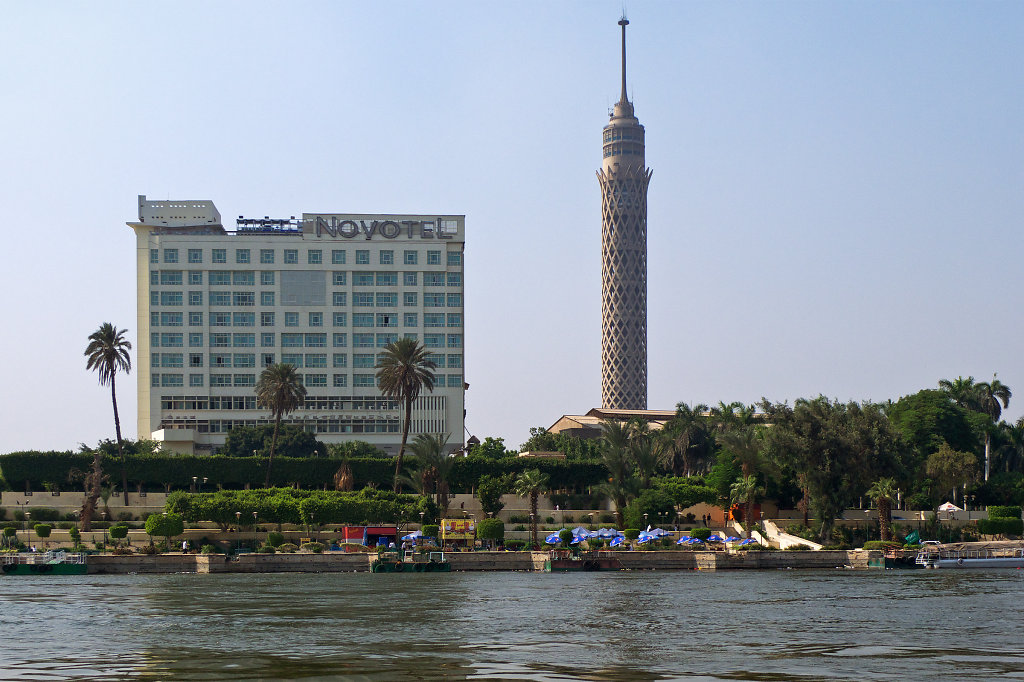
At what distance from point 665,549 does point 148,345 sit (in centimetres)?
9020

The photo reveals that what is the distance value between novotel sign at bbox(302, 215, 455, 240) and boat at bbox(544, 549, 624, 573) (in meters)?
80.5

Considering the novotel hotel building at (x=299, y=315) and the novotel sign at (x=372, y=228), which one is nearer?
the novotel hotel building at (x=299, y=315)

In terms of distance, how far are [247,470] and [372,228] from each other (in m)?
54.6

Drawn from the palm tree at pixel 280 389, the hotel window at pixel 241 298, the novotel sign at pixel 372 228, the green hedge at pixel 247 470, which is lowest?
the green hedge at pixel 247 470

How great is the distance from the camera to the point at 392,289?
167 meters

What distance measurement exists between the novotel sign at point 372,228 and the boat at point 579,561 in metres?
80.5

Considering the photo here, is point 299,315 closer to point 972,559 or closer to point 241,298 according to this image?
point 241,298

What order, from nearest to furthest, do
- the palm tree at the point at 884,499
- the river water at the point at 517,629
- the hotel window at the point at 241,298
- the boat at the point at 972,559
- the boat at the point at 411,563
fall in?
the river water at the point at 517,629 → the boat at the point at 411,563 → the boat at the point at 972,559 → the palm tree at the point at 884,499 → the hotel window at the point at 241,298

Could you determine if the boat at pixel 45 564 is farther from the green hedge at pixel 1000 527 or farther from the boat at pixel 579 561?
the green hedge at pixel 1000 527

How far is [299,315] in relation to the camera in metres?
166

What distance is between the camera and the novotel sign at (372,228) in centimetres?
16800

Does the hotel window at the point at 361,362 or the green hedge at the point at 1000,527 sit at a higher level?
the hotel window at the point at 361,362

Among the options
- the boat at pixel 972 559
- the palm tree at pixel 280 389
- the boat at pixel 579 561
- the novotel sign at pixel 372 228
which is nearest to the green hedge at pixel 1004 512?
the boat at pixel 972 559

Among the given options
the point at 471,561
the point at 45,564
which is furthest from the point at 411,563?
the point at 45,564
